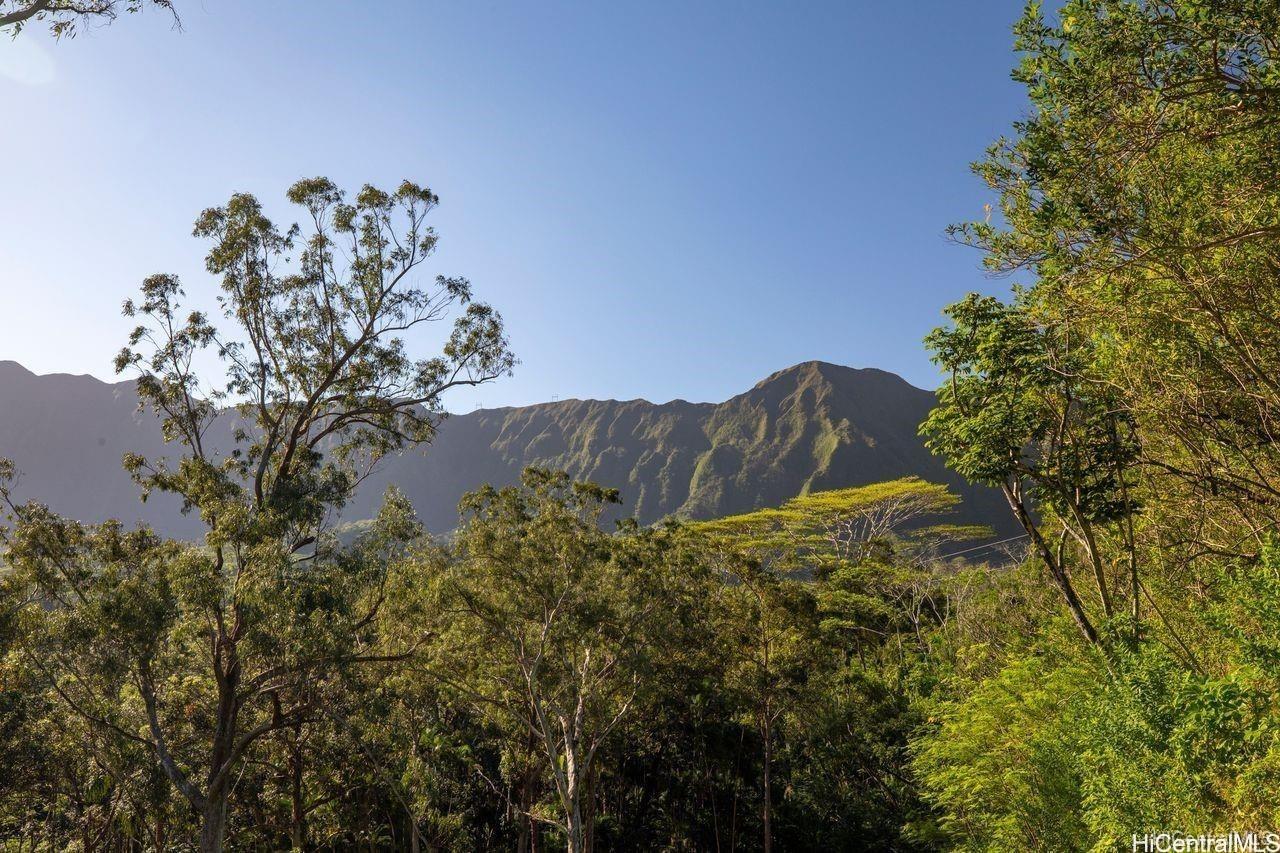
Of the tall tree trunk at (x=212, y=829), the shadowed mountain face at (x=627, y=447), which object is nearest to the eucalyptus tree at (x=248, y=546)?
the tall tree trunk at (x=212, y=829)

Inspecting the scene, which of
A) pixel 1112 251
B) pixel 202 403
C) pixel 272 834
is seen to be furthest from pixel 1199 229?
pixel 272 834

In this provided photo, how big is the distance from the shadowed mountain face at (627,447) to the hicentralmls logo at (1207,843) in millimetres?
119235

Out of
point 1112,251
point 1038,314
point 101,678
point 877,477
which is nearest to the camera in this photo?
point 1112,251

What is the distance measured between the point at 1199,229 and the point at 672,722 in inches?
785

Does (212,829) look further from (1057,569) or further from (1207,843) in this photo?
(1057,569)

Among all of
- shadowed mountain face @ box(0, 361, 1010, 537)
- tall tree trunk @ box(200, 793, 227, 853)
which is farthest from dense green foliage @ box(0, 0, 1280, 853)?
shadowed mountain face @ box(0, 361, 1010, 537)

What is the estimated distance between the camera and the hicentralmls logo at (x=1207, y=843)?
15.0 feet

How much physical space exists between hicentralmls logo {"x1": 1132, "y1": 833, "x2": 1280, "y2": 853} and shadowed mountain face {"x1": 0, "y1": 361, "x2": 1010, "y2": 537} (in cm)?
11923

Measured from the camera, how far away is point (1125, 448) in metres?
9.97

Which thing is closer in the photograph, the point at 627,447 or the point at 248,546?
the point at 248,546

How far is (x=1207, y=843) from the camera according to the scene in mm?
5047

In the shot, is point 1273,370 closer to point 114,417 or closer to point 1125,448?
point 1125,448

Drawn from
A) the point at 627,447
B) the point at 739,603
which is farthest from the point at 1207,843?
the point at 627,447

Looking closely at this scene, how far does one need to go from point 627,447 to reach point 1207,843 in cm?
15853
